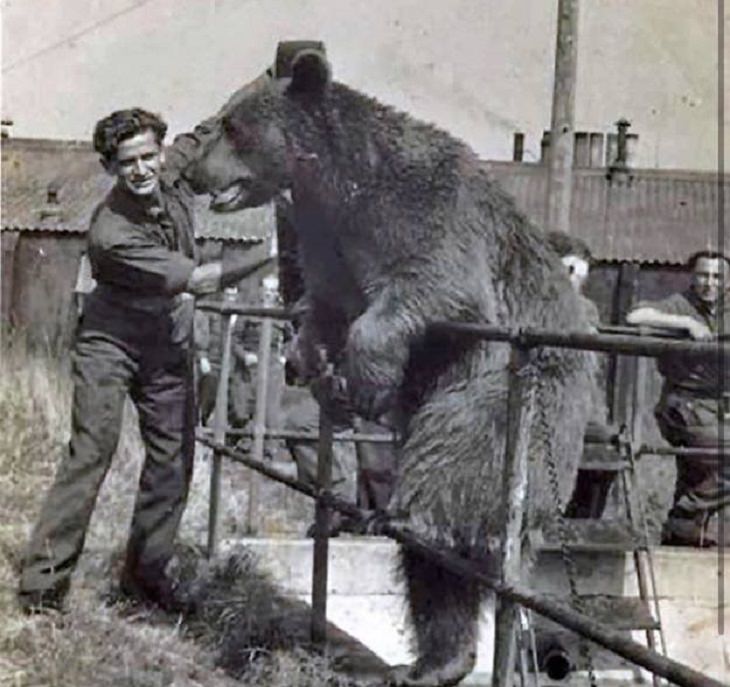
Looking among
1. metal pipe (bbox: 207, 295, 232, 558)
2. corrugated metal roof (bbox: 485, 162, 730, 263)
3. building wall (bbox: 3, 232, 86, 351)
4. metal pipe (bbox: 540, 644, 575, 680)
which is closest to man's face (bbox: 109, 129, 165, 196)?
metal pipe (bbox: 207, 295, 232, 558)

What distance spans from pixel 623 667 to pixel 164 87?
3.97 meters

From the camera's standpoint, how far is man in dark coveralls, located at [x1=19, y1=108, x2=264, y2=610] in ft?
15.1

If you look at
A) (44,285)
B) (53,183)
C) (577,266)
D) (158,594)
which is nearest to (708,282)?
(577,266)

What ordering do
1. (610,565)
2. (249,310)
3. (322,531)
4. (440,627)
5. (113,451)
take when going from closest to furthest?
(440,627), (322,531), (113,451), (249,310), (610,565)

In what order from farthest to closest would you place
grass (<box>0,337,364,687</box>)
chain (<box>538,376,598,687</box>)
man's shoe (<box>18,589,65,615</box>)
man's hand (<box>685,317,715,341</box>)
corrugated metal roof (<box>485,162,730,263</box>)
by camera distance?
1. corrugated metal roof (<box>485,162,730,263</box>)
2. man's hand (<box>685,317,715,341</box>)
3. man's shoe (<box>18,589,65,615</box>)
4. grass (<box>0,337,364,687</box>)
5. chain (<box>538,376,598,687</box>)

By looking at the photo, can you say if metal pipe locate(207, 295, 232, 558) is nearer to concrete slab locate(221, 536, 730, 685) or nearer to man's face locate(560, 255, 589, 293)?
concrete slab locate(221, 536, 730, 685)

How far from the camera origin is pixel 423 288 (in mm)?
3893

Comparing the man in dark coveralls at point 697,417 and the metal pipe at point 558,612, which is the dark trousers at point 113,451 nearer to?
the metal pipe at point 558,612

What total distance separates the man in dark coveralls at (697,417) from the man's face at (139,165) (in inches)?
109

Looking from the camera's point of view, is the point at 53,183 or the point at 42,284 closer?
the point at 53,183

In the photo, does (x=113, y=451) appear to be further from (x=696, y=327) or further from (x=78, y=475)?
(x=696, y=327)

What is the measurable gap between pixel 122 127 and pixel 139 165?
0.17m

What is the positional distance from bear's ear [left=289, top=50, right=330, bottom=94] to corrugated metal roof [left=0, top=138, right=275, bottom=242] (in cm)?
A: 325

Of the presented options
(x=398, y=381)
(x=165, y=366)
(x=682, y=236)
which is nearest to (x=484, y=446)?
(x=398, y=381)
